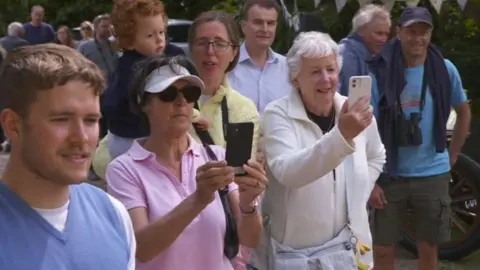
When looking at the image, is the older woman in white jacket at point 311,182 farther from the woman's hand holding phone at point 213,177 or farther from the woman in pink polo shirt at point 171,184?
the woman's hand holding phone at point 213,177

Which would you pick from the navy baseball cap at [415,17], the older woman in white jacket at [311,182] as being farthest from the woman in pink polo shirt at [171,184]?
the navy baseball cap at [415,17]

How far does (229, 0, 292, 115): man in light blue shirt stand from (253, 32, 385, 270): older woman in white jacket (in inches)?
51.7

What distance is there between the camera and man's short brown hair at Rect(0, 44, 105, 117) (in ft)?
6.53

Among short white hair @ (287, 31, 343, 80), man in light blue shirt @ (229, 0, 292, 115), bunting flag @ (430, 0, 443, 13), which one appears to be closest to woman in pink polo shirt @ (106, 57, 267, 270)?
short white hair @ (287, 31, 343, 80)

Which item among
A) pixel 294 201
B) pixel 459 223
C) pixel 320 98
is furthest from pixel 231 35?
pixel 459 223

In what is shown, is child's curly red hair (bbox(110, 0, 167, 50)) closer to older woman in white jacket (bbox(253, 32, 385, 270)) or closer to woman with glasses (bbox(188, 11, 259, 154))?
woman with glasses (bbox(188, 11, 259, 154))

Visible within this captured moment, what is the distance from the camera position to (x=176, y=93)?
309 centimetres

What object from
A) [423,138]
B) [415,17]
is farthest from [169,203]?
[415,17]

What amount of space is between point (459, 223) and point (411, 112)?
6.24 ft

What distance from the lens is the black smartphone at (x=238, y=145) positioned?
9.47ft

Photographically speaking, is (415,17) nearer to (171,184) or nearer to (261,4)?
(261,4)

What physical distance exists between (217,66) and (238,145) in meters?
1.30

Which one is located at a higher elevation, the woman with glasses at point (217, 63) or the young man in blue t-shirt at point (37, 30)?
the woman with glasses at point (217, 63)

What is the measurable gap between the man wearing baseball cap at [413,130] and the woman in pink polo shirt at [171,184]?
2824 millimetres
